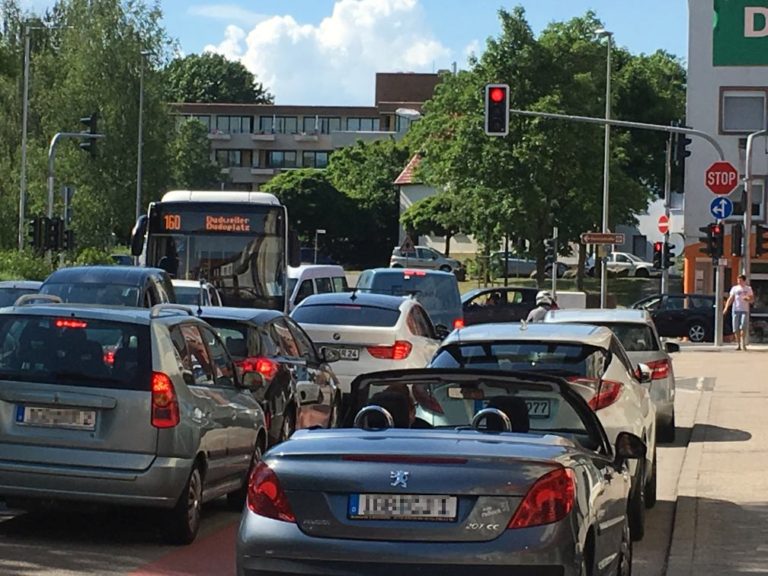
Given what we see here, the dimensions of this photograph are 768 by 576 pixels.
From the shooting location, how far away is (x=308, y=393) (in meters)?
16.5

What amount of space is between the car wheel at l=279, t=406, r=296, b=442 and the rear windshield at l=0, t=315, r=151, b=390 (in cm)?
404

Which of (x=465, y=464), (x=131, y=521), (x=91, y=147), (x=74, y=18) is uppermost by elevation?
(x=74, y=18)

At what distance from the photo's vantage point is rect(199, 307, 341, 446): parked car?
1522 centimetres

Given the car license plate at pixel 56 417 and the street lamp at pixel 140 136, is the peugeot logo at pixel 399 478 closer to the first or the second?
the car license plate at pixel 56 417

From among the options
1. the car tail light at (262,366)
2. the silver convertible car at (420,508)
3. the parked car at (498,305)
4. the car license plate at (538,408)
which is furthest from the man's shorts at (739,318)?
the silver convertible car at (420,508)

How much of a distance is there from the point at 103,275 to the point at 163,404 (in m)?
10.9

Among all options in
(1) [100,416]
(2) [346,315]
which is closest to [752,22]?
(2) [346,315]

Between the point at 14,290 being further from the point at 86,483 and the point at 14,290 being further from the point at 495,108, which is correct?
the point at 495,108

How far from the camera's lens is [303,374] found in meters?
16.4

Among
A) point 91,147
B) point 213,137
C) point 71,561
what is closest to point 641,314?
point 71,561

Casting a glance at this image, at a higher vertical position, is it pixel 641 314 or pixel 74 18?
pixel 74 18

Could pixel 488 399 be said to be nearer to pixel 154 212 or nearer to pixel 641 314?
pixel 641 314

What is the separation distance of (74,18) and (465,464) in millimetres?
80050

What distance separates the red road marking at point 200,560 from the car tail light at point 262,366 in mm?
3623
